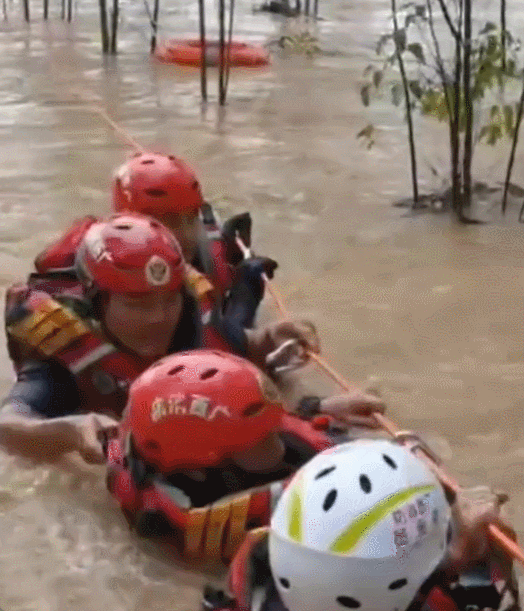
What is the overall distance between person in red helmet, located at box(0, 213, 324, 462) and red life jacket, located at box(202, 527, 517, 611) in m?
1.03

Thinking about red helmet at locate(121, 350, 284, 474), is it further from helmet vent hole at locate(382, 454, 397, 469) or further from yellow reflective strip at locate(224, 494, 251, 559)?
helmet vent hole at locate(382, 454, 397, 469)

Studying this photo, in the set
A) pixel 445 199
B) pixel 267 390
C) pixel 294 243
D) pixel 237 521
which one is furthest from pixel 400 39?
pixel 237 521

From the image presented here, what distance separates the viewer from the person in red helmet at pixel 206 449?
2.97 metres

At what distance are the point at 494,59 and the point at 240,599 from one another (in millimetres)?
4100

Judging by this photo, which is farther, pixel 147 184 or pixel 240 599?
pixel 147 184

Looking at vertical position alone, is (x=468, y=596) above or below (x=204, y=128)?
above

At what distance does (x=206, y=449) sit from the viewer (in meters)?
2.98

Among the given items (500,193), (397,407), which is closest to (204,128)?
(500,193)

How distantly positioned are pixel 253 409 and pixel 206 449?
0.47ft

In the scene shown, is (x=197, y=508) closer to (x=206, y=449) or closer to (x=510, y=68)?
(x=206, y=449)

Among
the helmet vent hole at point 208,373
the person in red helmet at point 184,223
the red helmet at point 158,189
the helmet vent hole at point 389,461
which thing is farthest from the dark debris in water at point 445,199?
the helmet vent hole at point 389,461

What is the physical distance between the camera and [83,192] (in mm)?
6785

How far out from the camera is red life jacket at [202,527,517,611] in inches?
96.0

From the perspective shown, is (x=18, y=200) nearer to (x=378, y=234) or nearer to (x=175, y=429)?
(x=378, y=234)
